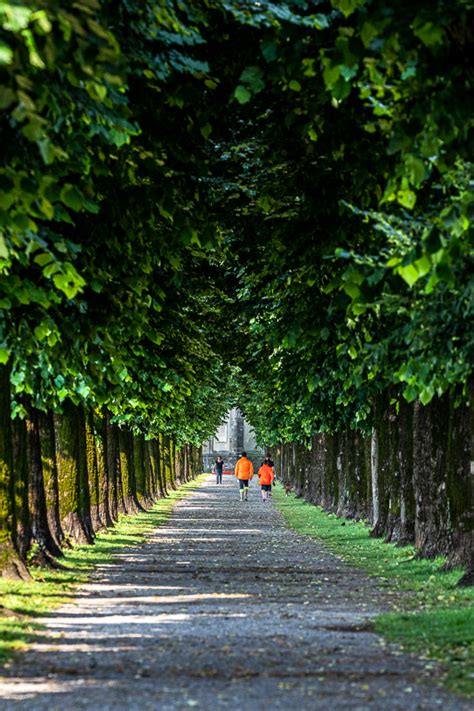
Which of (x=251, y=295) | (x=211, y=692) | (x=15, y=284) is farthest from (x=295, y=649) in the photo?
(x=251, y=295)

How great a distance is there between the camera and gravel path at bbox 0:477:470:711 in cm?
955

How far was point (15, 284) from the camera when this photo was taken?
46.6 feet

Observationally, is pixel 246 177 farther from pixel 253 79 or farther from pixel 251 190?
pixel 253 79

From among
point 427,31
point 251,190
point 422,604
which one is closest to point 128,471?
point 251,190

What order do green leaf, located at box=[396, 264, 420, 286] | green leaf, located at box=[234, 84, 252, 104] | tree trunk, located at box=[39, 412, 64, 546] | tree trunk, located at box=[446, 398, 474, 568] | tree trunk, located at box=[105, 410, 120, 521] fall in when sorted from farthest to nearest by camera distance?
tree trunk, located at box=[105, 410, 120, 521] → tree trunk, located at box=[39, 412, 64, 546] → tree trunk, located at box=[446, 398, 474, 568] → green leaf, located at box=[234, 84, 252, 104] → green leaf, located at box=[396, 264, 420, 286]

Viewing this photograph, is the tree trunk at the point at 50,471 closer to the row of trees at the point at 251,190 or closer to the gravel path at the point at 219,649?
the row of trees at the point at 251,190

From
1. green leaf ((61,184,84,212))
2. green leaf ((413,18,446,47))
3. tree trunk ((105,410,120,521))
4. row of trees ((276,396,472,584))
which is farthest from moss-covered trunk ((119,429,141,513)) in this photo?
green leaf ((413,18,446,47))

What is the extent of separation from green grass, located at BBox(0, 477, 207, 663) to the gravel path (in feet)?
0.73

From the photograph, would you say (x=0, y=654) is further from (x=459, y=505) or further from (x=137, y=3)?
(x=459, y=505)

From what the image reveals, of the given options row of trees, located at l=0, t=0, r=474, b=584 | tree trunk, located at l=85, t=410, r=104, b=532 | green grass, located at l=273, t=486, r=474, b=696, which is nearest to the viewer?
row of trees, located at l=0, t=0, r=474, b=584

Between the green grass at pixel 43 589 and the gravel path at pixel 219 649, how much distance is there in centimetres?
22

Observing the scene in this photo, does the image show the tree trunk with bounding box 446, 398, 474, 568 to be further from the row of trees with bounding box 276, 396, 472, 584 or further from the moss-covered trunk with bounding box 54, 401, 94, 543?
the moss-covered trunk with bounding box 54, 401, 94, 543

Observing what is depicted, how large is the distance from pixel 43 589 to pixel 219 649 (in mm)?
6134

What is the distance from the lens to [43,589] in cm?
1791
